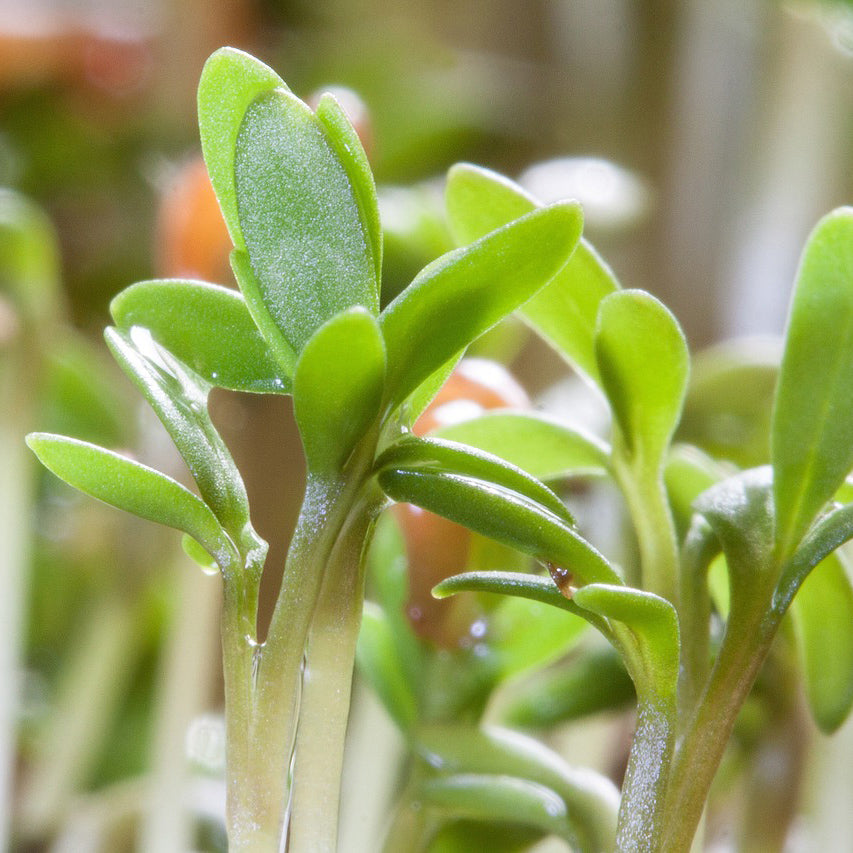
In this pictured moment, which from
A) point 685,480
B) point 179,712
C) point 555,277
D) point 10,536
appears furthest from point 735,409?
point 10,536

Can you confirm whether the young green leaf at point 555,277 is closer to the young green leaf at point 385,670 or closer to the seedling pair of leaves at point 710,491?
the seedling pair of leaves at point 710,491

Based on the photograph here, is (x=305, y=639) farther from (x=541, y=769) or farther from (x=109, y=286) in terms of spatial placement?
(x=109, y=286)

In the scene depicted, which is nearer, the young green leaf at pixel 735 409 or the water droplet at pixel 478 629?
the water droplet at pixel 478 629

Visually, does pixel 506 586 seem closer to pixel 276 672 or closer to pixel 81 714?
pixel 276 672

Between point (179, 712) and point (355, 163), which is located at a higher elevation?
point (355, 163)

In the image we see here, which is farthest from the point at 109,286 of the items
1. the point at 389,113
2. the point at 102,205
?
the point at 389,113

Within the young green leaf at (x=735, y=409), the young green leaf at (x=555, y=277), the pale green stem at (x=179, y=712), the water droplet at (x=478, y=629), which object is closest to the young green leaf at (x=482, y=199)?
the young green leaf at (x=555, y=277)
